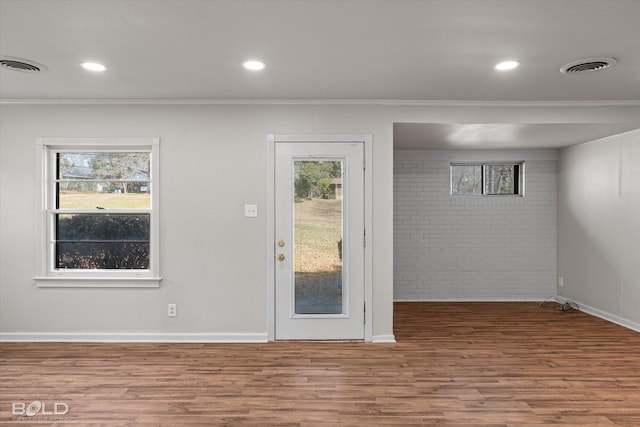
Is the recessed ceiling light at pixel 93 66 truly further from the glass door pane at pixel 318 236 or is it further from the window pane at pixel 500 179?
the window pane at pixel 500 179

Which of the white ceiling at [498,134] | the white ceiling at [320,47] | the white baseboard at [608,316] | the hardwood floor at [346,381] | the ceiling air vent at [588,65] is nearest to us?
the white ceiling at [320,47]

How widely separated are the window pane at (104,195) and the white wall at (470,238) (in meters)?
3.44

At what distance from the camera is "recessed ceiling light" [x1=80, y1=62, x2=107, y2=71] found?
2.98m

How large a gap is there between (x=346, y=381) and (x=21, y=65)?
132 inches

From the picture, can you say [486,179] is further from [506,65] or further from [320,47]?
[320,47]

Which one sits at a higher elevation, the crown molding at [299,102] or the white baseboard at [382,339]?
the crown molding at [299,102]

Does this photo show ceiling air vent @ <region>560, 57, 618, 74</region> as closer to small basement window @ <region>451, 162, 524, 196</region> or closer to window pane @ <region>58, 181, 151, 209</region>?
small basement window @ <region>451, 162, 524, 196</region>

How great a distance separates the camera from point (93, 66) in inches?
120

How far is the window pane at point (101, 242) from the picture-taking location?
4.09m

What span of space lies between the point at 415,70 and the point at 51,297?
13.0 feet

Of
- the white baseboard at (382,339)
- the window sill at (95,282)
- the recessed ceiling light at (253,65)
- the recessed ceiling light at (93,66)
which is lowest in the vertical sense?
the white baseboard at (382,339)

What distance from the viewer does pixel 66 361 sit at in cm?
345

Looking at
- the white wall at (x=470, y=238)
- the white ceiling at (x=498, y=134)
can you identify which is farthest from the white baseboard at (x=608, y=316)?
the white ceiling at (x=498, y=134)

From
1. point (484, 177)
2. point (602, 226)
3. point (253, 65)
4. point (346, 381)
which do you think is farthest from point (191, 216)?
point (602, 226)
